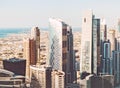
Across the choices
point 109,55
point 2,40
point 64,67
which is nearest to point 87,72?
point 64,67

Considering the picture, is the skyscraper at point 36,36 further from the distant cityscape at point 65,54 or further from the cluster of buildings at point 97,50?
the cluster of buildings at point 97,50

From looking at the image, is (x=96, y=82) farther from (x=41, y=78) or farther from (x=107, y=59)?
(x=107, y=59)

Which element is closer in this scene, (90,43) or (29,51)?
(29,51)

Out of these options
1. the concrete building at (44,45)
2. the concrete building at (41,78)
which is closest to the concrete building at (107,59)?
the concrete building at (44,45)

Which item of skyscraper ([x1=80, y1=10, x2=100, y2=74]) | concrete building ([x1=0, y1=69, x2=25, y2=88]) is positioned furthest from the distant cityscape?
concrete building ([x1=0, y1=69, x2=25, y2=88])

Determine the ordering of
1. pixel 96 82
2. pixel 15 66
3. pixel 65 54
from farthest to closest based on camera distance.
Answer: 1. pixel 65 54
2. pixel 96 82
3. pixel 15 66

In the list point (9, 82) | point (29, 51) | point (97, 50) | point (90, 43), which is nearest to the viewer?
point (9, 82)

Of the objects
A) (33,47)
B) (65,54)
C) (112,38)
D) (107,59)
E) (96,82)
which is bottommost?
(96,82)

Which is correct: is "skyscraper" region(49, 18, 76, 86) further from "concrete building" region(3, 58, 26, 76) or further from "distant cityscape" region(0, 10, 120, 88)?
"concrete building" region(3, 58, 26, 76)

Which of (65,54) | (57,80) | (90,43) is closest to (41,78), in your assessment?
(57,80)

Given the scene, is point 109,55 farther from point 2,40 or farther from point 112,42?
point 2,40
